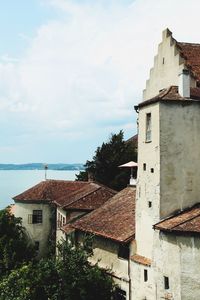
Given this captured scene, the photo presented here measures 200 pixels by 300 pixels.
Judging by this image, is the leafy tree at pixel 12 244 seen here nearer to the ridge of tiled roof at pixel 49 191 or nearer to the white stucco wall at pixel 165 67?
the ridge of tiled roof at pixel 49 191

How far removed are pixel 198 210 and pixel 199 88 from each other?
7.19m

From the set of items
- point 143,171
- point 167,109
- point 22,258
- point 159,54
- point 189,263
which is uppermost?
point 159,54

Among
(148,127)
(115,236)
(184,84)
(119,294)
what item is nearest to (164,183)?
(148,127)

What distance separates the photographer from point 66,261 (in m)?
26.5

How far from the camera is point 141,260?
25469mm

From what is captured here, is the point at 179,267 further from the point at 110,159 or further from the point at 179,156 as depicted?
the point at 110,159

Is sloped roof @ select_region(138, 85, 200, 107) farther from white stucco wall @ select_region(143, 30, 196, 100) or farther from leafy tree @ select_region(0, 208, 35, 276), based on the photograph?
leafy tree @ select_region(0, 208, 35, 276)

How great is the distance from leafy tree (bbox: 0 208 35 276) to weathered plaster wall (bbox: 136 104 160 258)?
62.5ft

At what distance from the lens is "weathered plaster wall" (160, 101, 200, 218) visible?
955 inches

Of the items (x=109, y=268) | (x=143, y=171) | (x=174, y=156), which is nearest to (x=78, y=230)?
(x=109, y=268)

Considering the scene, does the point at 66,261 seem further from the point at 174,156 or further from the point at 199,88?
the point at 199,88

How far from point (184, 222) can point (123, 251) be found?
668 centimetres

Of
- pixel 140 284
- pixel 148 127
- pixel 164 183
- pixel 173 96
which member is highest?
pixel 173 96

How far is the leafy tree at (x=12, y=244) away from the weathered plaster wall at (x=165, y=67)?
21466mm
